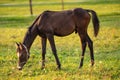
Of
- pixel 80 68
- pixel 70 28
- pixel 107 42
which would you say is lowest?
pixel 107 42

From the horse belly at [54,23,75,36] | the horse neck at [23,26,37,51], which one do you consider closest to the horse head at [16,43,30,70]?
the horse neck at [23,26,37,51]

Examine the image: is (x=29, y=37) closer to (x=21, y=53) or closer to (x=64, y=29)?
(x=21, y=53)

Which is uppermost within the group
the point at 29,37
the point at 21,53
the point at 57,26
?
the point at 57,26

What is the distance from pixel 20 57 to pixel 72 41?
897cm

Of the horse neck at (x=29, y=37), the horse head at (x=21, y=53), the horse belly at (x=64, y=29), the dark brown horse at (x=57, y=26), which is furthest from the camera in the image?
the horse belly at (x=64, y=29)

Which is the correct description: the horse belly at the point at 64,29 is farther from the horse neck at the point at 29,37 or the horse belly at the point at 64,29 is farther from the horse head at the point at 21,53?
the horse head at the point at 21,53

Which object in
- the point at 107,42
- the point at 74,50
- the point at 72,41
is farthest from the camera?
the point at 72,41

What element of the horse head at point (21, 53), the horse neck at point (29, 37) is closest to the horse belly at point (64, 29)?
the horse neck at point (29, 37)

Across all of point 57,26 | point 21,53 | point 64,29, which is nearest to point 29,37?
point 21,53

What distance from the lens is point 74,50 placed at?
53.7 feet

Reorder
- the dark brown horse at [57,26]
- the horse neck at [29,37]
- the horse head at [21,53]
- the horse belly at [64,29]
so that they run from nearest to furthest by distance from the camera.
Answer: the horse head at [21,53]
the horse neck at [29,37]
the dark brown horse at [57,26]
the horse belly at [64,29]

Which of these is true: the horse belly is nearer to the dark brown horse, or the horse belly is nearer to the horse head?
the dark brown horse

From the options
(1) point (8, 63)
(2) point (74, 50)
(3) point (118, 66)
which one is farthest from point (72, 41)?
(3) point (118, 66)

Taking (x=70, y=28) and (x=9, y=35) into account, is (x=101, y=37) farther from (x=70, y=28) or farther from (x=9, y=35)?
(x=70, y=28)
